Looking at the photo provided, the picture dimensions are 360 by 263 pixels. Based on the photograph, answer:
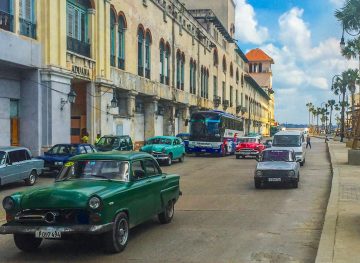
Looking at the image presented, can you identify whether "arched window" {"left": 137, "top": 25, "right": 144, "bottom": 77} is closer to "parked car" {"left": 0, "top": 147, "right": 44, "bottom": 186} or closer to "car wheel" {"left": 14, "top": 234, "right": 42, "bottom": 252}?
"parked car" {"left": 0, "top": 147, "right": 44, "bottom": 186}

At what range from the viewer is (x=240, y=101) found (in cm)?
9481

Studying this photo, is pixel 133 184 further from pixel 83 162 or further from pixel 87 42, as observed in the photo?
pixel 87 42

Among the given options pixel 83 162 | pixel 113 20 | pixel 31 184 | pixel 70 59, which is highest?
pixel 113 20

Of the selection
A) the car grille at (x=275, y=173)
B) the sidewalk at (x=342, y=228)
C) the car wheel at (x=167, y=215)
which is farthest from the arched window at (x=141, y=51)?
the car wheel at (x=167, y=215)

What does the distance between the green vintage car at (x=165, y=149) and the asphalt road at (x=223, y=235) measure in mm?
12518

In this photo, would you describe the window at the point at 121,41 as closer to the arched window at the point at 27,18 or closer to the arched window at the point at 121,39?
the arched window at the point at 121,39

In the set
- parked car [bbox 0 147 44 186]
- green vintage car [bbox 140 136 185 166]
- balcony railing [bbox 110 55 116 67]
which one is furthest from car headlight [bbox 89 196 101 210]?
balcony railing [bbox 110 55 116 67]

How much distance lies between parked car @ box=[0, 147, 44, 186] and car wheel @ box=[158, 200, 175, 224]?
28.1 ft

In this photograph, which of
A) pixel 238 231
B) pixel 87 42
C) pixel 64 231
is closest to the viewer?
pixel 64 231

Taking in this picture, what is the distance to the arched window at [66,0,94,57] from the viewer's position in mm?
30389

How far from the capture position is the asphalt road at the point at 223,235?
8352mm

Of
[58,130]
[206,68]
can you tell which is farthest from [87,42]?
[206,68]

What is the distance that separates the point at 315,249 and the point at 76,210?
4189 millimetres

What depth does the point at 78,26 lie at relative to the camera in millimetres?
31734
